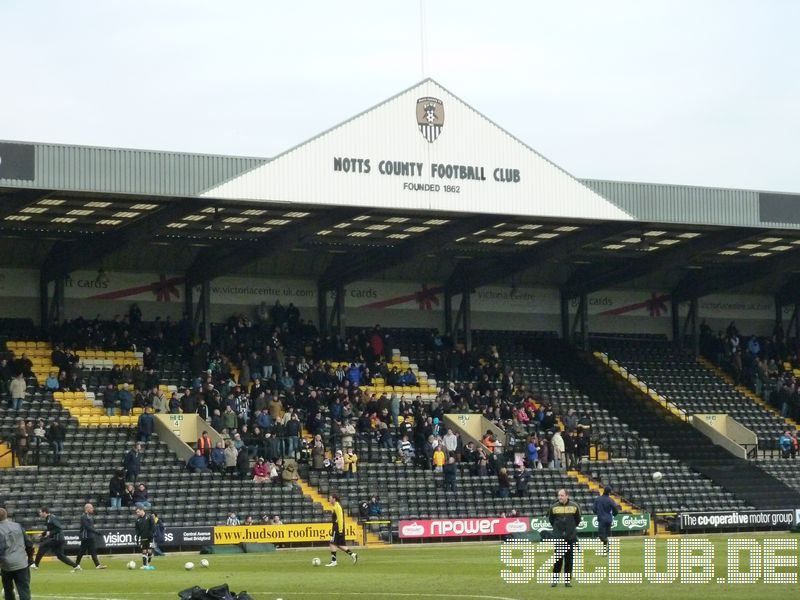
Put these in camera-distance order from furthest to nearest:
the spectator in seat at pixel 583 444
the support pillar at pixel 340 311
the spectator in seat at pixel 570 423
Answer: the support pillar at pixel 340 311
the spectator in seat at pixel 570 423
the spectator in seat at pixel 583 444

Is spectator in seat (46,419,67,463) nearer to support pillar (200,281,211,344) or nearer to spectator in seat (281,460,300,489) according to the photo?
spectator in seat (281,460,300,489)

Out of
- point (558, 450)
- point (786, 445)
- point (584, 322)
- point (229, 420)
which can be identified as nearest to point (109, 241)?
point (229, 420)

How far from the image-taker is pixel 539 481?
4884 centimetres

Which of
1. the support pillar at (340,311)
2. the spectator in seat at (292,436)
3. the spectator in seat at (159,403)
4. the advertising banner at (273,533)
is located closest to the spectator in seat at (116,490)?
the advertising banner at (273,533)

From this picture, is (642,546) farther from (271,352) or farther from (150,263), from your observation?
(150,263)

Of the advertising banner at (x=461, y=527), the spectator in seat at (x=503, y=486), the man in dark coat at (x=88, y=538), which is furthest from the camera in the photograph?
the spectator in seat at (x=503, y=486)

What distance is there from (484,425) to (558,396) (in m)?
5.10

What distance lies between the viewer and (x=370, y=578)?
1133 inches

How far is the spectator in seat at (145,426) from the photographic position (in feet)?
148

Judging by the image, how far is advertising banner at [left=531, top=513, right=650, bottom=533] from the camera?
4469cm

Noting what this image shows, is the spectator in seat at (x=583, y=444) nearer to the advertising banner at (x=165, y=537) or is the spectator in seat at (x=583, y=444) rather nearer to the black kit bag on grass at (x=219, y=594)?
the advertising banner at (x=165, y=537)

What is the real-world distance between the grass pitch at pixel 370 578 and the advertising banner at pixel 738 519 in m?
6.97

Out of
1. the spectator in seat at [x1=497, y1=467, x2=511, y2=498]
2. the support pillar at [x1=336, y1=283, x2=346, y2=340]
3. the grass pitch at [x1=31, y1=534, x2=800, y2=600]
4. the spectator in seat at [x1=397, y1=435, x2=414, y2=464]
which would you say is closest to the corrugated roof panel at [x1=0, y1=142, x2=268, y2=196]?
the grass pitch at [x1=31, y1=534, x2=800, y2=600]

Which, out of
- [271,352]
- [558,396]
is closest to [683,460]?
[558,396]
